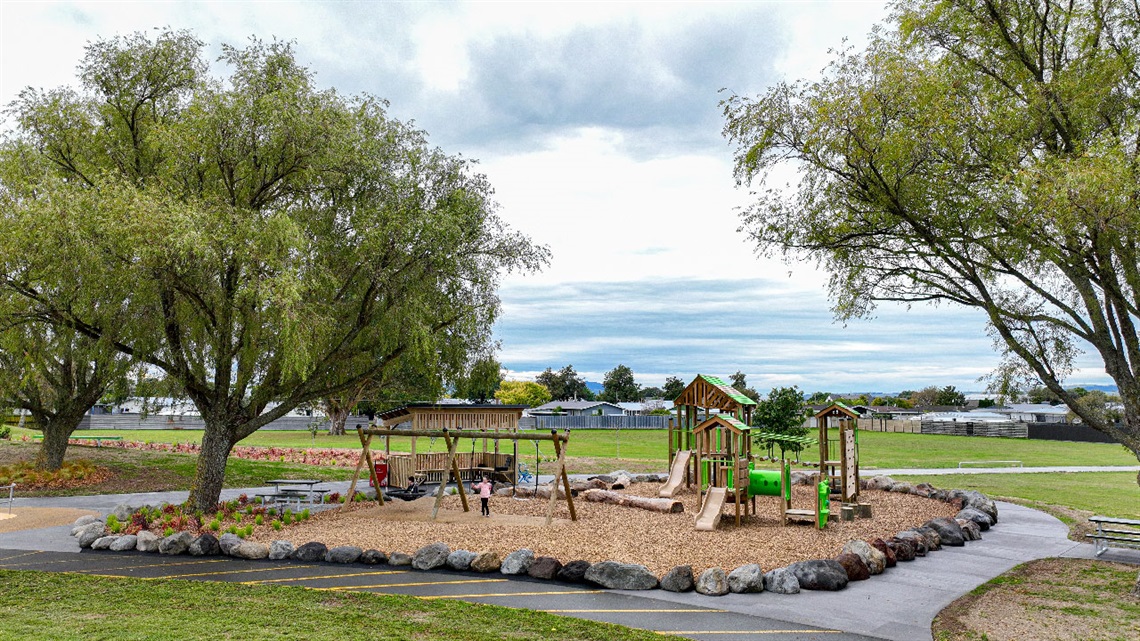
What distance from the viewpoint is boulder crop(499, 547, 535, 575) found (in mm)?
10711

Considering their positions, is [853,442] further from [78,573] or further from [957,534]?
[78,573]

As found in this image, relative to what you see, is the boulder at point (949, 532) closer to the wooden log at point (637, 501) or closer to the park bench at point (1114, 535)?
the park bench at point (1114, 535)

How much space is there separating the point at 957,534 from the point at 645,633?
328 inches

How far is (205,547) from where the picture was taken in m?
12.0

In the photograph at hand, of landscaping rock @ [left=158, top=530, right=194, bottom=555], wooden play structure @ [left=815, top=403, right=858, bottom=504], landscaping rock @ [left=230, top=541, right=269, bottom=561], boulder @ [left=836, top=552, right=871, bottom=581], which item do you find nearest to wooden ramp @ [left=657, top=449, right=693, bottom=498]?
wooden play structure @ [left=815, top=403, right=858, bottom=504]

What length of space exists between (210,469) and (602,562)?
9522 mm

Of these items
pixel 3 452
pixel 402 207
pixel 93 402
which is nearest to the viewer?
pixel 402 207

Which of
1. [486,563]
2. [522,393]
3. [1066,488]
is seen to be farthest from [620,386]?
[486,563]

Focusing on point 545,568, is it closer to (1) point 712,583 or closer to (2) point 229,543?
(1) point 712,583

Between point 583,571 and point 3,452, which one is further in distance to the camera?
point 3,452

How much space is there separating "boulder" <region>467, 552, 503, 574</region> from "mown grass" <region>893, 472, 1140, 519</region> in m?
15.2

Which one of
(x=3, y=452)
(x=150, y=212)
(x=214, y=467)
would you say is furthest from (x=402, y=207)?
(x=3, y=452)

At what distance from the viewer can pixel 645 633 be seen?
7922 millimetres

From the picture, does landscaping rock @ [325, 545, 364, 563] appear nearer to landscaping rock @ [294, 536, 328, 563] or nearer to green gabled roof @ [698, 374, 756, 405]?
landscaping rock @ [294, 536, 328, 563]
